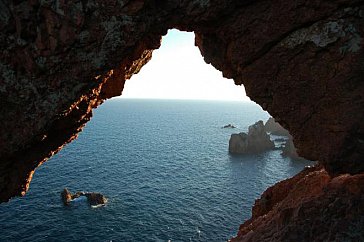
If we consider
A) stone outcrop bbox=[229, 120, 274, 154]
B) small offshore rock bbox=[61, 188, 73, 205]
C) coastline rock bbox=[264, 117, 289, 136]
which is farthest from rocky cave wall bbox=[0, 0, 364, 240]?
coastline rock bbox=[264, 117, 289, 136]

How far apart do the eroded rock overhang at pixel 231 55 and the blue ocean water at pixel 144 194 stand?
47.8 metres

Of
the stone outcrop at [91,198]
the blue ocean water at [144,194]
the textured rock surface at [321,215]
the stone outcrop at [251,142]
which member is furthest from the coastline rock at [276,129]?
the textured rock surface at [321,215]

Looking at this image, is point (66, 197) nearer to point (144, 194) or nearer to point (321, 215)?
point (144, 194)

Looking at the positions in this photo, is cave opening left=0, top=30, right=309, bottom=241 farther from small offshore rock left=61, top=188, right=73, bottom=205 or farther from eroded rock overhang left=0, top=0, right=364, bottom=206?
eroded rock overhang left=0, top=0, right=364, bottom=206

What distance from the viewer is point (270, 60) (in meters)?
17.0

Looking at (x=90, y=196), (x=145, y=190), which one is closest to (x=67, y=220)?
(x=90, y=196)

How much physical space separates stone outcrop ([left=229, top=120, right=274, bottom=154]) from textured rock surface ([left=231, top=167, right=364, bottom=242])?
360 feet

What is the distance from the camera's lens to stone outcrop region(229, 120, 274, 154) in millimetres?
131500

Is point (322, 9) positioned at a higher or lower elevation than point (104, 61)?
higher

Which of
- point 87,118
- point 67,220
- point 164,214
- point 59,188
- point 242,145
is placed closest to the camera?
point 87,118

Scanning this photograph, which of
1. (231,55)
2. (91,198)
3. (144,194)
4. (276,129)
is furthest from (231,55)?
(276,129)

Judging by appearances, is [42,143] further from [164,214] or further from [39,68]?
[164,214]

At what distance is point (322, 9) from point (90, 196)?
2766 inches

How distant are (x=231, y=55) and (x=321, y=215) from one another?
11.3 m
